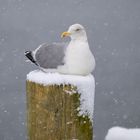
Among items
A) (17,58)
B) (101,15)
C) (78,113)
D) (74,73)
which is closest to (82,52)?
(74,73)

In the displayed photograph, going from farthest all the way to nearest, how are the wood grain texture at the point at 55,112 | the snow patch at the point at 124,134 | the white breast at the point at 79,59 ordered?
the white breast at the point at 79,59, the wood grain texture at the point at 55,112, the snow patch at the point at 124,134

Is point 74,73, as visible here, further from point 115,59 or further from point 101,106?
point 115,59

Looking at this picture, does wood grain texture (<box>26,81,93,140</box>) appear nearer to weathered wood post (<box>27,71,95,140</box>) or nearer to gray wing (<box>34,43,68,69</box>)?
weathered wood post (<box>27,71,95,140</box>)

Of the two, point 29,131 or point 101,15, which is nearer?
point 29,131

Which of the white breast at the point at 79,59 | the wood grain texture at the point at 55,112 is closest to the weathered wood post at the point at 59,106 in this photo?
the wood grain texture at the point at 55,112

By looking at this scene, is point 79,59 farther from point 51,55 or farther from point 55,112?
point 55,112

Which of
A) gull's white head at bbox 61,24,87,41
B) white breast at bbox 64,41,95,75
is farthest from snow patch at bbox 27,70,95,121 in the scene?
gull's white head at bbox 61,24,87,41

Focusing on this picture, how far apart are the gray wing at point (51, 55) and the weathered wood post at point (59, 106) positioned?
251 millimetres

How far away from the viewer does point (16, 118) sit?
9.52m

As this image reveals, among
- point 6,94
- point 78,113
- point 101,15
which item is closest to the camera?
point 78,113

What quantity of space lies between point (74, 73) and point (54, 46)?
184mm

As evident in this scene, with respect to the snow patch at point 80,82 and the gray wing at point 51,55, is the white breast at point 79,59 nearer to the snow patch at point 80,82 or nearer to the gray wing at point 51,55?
the gray wing at point 51,55

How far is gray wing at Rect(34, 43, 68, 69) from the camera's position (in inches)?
105

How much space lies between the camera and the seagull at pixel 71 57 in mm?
2607
